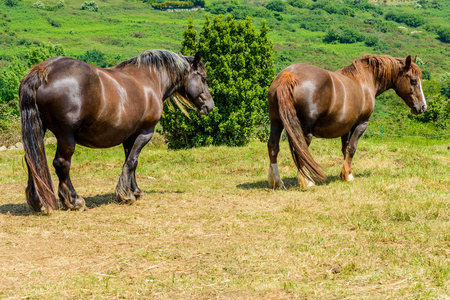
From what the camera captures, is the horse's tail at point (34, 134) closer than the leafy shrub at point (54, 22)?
Yes

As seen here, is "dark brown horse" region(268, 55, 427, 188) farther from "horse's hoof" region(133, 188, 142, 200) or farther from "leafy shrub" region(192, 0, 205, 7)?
"leafy shrub" region(192, 0, 205, 7)

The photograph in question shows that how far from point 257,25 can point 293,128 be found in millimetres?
139216

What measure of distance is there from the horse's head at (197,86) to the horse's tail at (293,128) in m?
1.26

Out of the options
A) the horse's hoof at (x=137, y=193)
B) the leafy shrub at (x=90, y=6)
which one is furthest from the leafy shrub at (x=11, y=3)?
the horse's hoof at (x=137, y=193)

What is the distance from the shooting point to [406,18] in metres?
170

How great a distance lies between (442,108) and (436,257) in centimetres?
1918

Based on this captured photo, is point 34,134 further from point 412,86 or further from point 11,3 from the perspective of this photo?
point 11,3

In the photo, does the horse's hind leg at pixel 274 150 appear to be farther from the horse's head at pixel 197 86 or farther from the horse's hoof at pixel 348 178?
the horse's hoof at pixel 348 178

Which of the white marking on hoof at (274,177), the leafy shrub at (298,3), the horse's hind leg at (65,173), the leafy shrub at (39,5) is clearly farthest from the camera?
the leafy shrub at (298,3)

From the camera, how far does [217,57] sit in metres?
16.0

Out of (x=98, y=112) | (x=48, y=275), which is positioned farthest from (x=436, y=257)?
(x=98, y=112)

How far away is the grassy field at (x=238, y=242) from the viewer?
3.99 m

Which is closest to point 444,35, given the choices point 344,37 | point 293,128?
point 344,37

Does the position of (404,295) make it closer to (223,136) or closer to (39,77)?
(39,77)
